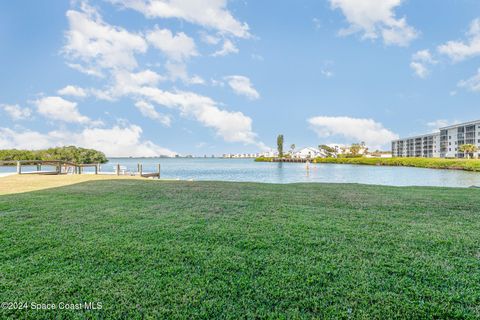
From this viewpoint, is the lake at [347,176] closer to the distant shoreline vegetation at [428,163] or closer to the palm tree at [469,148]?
the distant shoreline vegetation at [428,163]

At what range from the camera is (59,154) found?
48406mm

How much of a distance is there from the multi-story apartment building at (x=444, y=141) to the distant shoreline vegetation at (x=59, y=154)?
70.9 m

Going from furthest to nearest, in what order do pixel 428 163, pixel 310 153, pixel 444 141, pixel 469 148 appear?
pixel 310 153, pixel 444 141, pixel 469 148, pixel 428 163

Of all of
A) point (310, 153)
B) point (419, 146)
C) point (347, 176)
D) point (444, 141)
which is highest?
point (444, 141)

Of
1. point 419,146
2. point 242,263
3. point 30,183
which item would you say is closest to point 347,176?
point 30,183

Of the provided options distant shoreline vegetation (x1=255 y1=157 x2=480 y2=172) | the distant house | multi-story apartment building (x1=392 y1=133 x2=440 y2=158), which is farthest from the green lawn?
the distant house

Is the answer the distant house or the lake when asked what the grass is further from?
the distant house

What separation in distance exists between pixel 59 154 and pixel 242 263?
2170 inches

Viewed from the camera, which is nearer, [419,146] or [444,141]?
[444,141]

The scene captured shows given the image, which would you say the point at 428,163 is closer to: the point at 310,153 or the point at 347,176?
the point at 347,176

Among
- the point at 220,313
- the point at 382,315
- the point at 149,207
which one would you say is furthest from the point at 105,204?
the point at 382,315

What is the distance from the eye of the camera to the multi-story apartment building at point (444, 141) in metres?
57.1

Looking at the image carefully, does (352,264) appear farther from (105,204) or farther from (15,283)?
(105,204)

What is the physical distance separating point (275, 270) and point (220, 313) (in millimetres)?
733
